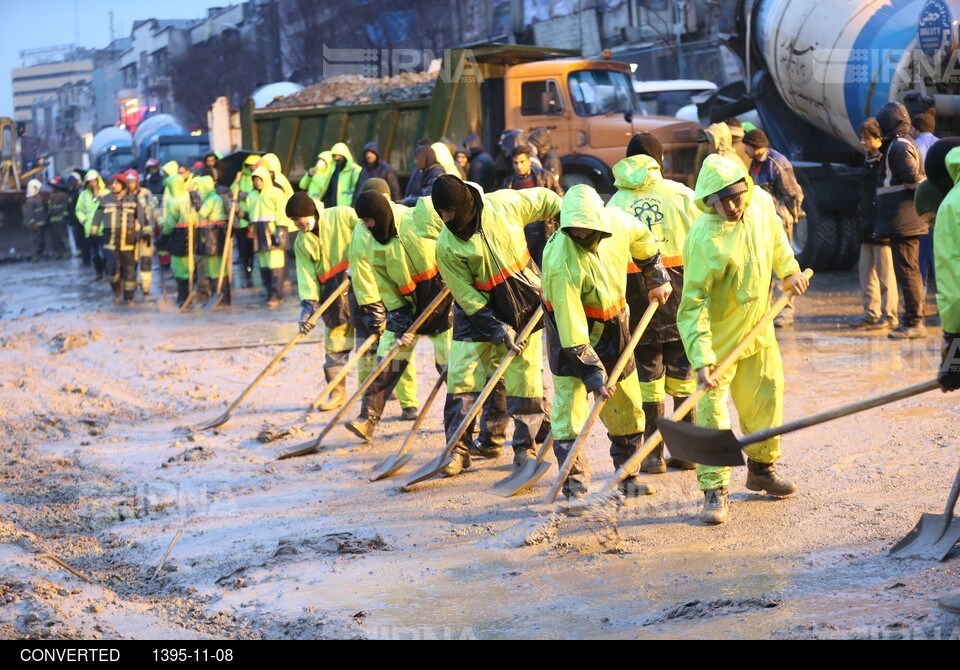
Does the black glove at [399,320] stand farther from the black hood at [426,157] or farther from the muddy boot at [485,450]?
the black hood at [426,157]

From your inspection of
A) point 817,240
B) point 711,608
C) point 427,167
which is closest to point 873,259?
point 817,240

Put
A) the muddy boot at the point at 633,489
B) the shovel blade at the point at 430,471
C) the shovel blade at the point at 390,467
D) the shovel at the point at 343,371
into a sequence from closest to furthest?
1. the muddy boot at the point at 633,489
2. the shovel blade at the point at 430,471
3. the shovel blade at the point at 390,467
4. the shovel at the point at 343,371

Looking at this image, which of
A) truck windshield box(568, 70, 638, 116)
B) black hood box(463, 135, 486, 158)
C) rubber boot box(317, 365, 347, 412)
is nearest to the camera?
Answer: rubber boot box(317, 365, 347, 412)

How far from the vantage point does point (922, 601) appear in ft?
13.5

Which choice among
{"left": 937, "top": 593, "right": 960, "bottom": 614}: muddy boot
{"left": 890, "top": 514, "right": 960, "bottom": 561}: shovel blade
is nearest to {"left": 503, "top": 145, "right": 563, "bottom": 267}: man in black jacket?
{"left": 890, "top": 514, "right": 960, "bottom": 561}: shovel blade

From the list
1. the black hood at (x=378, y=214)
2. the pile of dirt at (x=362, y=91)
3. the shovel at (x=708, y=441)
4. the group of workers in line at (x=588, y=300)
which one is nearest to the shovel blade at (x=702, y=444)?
the shovel at (x=708, y=441)

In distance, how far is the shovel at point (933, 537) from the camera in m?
4.57

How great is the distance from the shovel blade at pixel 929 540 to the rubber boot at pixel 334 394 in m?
5.11

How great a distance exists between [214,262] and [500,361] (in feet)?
31.2

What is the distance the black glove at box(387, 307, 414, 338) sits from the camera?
7.54 m

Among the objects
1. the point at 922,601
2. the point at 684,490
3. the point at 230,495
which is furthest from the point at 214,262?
the point at 922,601

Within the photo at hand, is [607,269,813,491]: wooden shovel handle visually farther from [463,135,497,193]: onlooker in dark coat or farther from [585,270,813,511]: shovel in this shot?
[463,135,497,193]: onlooker in dark coat

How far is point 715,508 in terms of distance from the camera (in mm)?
5457
